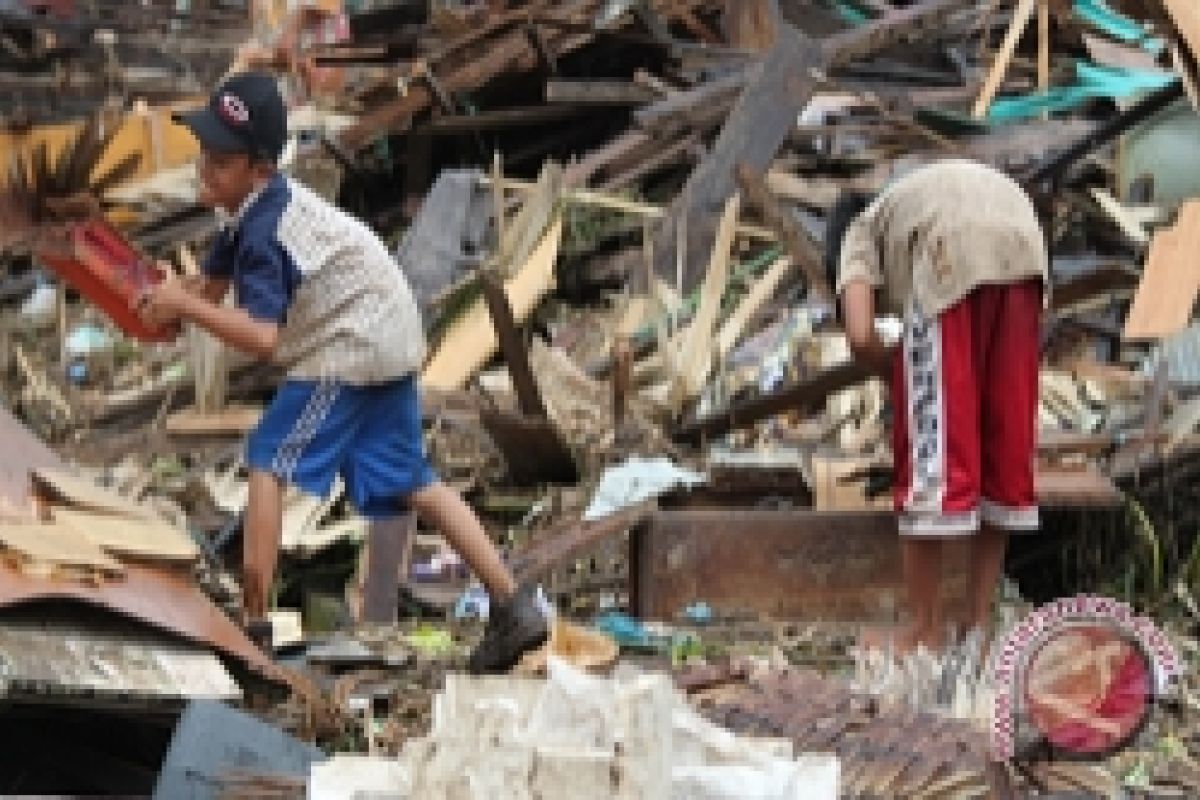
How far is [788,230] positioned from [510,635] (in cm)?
353

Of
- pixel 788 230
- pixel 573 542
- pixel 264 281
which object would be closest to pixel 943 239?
pixel 573 542

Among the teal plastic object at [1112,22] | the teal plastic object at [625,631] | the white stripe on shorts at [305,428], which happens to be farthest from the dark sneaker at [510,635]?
the teal plastic object at [1112,22]

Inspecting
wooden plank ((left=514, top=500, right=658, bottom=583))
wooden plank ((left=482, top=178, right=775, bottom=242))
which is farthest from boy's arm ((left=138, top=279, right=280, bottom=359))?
wooden plank ((left=482, top=178, right=775, bottom=242))

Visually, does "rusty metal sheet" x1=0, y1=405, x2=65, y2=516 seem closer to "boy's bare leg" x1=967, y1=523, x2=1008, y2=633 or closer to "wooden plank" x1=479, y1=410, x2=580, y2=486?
"wooden plank" x1=479, y1=410, x2=580, y2=486

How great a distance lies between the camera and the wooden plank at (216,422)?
8453mm

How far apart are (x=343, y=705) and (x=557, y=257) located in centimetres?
458

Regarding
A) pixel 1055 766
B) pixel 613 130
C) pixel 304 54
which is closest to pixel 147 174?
pixel 304 54

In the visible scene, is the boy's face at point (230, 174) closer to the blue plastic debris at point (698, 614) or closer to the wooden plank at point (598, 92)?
the blue plastic debris at point (698, 614)

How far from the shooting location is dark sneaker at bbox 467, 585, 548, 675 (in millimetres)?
5535

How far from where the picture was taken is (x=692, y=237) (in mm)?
9477

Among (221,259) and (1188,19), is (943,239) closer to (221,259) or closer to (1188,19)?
(1188,19)

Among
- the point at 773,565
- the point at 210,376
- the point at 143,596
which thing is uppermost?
the point at 143,596

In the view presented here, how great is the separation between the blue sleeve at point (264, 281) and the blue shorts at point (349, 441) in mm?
271

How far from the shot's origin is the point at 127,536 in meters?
5.16
